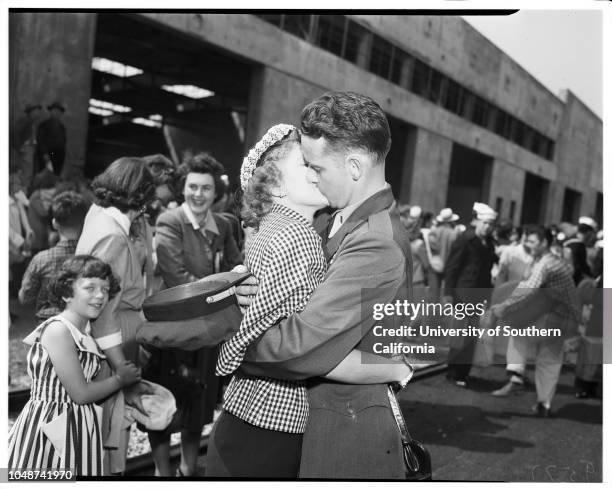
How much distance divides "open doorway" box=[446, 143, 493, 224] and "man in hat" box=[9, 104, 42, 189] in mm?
3844

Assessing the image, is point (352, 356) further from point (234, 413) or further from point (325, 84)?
point (325, 84)

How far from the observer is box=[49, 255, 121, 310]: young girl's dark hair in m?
2.49

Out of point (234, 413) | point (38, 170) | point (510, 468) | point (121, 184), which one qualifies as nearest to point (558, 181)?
point (510, 468)

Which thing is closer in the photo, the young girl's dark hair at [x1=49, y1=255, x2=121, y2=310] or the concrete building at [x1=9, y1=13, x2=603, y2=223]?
the young girl's dark hair at [x1=49, y1=255, x2=121, y2=310]

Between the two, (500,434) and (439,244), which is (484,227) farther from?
(500,434)

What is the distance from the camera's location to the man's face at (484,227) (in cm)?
504

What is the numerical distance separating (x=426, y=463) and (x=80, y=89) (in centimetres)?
679

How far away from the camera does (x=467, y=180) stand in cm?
413

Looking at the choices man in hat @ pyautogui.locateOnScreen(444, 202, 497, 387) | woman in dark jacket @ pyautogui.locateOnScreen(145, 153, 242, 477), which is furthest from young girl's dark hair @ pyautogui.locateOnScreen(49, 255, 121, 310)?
man in hat @ pyautogui.locateOnScreen(444, 202, 497, 387)

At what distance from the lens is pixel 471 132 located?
15.4ft

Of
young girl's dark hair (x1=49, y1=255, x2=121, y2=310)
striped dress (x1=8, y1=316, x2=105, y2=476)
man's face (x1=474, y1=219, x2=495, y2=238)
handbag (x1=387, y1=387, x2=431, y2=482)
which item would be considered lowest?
striped dress (x1=8, y1=316, x2=105, y2=476)

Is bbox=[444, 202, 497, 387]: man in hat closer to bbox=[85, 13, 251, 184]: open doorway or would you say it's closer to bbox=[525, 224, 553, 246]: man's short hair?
bbox=[525, 224, 553, 246]: man's short hair

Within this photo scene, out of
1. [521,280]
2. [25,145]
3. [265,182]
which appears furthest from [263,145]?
[25,145]

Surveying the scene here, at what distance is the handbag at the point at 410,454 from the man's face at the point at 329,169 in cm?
54
